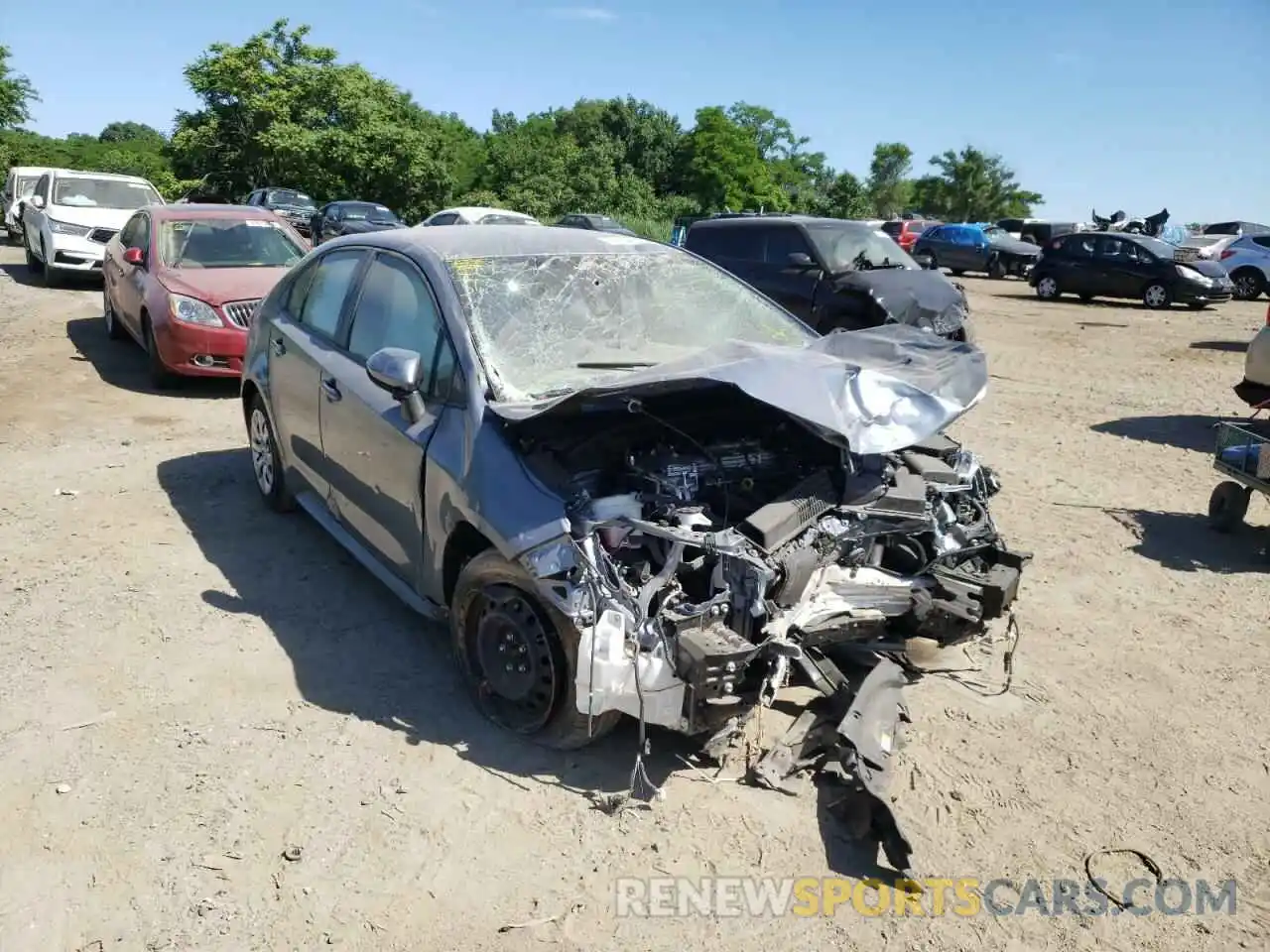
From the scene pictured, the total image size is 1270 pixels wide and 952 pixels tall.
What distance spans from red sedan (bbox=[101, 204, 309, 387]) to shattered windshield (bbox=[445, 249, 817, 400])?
551cm

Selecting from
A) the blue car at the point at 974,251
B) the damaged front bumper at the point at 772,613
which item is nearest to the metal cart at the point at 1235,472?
the damaged front bumper at the point at 772,613

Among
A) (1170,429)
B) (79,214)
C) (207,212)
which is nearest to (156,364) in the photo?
(207,212)

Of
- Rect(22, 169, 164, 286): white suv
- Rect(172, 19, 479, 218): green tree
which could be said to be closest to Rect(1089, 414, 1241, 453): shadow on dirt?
Rect(22, 169, 164, 286): white suv

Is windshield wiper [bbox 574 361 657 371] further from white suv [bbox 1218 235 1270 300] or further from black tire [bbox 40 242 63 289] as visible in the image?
white suv [bbox 1218 235 1270 300]

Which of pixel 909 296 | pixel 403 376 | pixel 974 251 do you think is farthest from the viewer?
pixel 974 251

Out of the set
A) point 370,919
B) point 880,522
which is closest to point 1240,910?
point 880,522

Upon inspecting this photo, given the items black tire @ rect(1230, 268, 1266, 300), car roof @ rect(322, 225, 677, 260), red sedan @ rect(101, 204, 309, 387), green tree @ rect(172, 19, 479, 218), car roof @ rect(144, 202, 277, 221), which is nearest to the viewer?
car roof @ rect(322, 225, 677, 260)

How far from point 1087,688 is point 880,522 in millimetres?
1324

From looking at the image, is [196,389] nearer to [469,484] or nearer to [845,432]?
[469,484]

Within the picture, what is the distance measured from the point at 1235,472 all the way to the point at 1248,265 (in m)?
20.8

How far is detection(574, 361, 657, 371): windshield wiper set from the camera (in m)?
4.11

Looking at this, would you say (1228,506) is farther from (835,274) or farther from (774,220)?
(774,220)

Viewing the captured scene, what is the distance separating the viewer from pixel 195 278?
9.21 m

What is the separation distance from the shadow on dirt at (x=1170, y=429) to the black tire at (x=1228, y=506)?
96.2 inches
